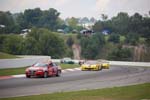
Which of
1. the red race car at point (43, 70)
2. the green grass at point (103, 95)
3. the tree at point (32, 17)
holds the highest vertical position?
the tree at point (32, 17)

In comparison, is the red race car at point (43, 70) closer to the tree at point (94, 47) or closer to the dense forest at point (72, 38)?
the dense forest at point (72, 38)

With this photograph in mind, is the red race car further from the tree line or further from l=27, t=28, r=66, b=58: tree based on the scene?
l=27, t=28, r=66, b=58: tree

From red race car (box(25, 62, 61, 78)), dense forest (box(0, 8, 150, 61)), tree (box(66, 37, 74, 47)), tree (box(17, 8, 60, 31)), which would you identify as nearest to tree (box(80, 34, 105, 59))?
dense forest (box(0, 8, 150, 61))

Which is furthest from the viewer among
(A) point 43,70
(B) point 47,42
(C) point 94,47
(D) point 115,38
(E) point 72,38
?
(E) point 72,38

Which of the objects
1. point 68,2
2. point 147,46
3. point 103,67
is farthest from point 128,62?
point 68,2

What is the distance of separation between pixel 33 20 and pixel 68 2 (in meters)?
21.7

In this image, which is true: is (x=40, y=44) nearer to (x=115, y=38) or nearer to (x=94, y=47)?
(x=94, y=47)

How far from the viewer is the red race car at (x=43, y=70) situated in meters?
27.1

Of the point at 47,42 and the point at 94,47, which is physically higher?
the point at 47,42

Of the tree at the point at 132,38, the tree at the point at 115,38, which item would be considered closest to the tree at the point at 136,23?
the tree at the point at 132,38

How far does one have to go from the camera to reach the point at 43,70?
90.1 ft

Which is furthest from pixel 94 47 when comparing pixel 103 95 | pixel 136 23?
pixel 103 95

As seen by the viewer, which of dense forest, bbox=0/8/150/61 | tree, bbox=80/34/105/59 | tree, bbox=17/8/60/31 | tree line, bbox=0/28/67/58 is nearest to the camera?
dense forest, bbox=0/8/150/61

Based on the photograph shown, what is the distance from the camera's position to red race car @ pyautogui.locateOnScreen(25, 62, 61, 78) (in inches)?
1067
